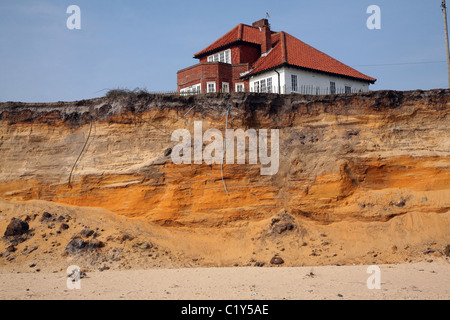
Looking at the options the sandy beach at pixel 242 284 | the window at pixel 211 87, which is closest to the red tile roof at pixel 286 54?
the window at pixel 211 87

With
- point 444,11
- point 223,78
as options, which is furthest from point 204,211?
point 444,11

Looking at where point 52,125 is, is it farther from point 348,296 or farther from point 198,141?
point 348,296

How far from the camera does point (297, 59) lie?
1093 inches

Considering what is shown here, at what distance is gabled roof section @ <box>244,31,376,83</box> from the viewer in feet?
89.7

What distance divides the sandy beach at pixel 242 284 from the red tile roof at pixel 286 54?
50.2ft

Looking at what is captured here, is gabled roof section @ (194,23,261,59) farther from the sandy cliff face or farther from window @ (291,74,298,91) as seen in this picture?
the sandy cliff face

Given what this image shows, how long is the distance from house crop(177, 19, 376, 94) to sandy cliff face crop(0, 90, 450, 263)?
8.40 metres

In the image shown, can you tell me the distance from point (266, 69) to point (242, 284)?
1693cm

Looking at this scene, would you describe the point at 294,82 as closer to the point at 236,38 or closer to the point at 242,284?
the point at 236,38

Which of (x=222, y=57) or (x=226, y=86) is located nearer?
(x=226, y=86)

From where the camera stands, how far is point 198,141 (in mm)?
18266

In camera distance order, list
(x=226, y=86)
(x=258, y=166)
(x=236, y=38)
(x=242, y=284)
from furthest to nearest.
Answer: (x=236, y=38) → (x=226, y=86) → (x=258, y=166) → (x=242, y=284)

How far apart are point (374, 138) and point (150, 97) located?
9349 mm

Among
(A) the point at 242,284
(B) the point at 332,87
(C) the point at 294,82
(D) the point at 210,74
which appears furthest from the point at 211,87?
(A) the point at 242,284
